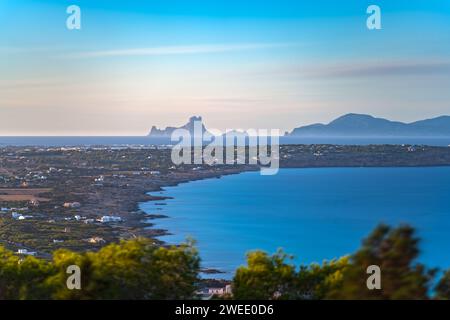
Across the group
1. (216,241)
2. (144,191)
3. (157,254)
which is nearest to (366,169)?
(144,191)

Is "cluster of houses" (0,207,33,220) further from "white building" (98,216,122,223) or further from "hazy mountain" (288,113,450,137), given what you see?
"hazy mountain" (288,113,450,137)

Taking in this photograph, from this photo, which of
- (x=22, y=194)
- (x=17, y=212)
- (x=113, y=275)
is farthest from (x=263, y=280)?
(x=22, y=194)

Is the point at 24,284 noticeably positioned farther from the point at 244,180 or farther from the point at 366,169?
the point at 366,169

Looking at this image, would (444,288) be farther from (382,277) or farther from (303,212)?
(303,212)

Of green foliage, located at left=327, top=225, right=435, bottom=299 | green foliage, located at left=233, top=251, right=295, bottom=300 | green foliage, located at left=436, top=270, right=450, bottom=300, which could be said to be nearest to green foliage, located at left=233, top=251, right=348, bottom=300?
green foliage, located at left=233, top=251, right=295, bottom=300

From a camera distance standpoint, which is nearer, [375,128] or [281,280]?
[281,280]

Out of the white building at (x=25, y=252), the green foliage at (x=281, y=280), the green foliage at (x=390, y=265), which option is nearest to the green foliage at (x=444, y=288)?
the green foliage at (x=390, y=265)
